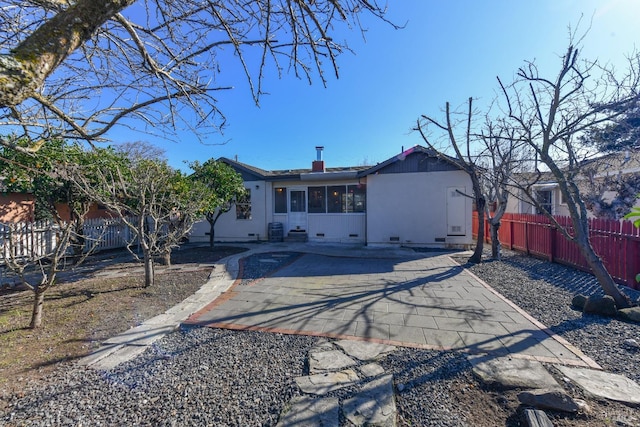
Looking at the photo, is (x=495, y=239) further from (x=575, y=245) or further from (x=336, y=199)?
(x=336, y=199)

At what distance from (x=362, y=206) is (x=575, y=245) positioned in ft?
22.2

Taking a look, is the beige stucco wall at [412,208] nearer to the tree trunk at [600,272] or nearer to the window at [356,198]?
the window at [356,198]

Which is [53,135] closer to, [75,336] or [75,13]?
[75,13]

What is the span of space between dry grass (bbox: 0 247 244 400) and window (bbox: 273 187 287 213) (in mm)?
5794

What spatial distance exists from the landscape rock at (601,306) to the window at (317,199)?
889 cm

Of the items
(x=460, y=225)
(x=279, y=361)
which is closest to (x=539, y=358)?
(x=279, y=361)

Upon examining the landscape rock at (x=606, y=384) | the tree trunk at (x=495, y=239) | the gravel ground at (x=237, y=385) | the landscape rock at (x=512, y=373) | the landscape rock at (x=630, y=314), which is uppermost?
the tree trunk at (x=495, y=239)

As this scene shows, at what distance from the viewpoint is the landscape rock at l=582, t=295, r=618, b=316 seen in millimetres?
3744

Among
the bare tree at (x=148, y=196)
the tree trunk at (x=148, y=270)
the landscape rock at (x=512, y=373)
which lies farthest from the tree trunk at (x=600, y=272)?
the tree trunk at (x=148, y=270)

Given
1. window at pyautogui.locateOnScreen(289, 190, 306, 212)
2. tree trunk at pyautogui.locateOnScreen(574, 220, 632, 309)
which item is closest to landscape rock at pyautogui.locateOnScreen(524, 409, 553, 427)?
tree trunk at pyautogui.locateOnScreen(574, 220, 632, 309)

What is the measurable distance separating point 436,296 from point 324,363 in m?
2.97

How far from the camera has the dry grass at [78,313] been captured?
9.14 ft

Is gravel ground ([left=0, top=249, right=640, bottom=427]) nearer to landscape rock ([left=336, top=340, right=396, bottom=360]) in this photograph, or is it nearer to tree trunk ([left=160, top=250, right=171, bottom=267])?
landscape rock ([left=336, top=340, right=396, bottom=360])

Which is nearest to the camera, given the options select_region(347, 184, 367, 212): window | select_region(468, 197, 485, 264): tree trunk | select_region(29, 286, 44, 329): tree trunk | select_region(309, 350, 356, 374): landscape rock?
select_region(309, 350, 356, 374): landscape rock
